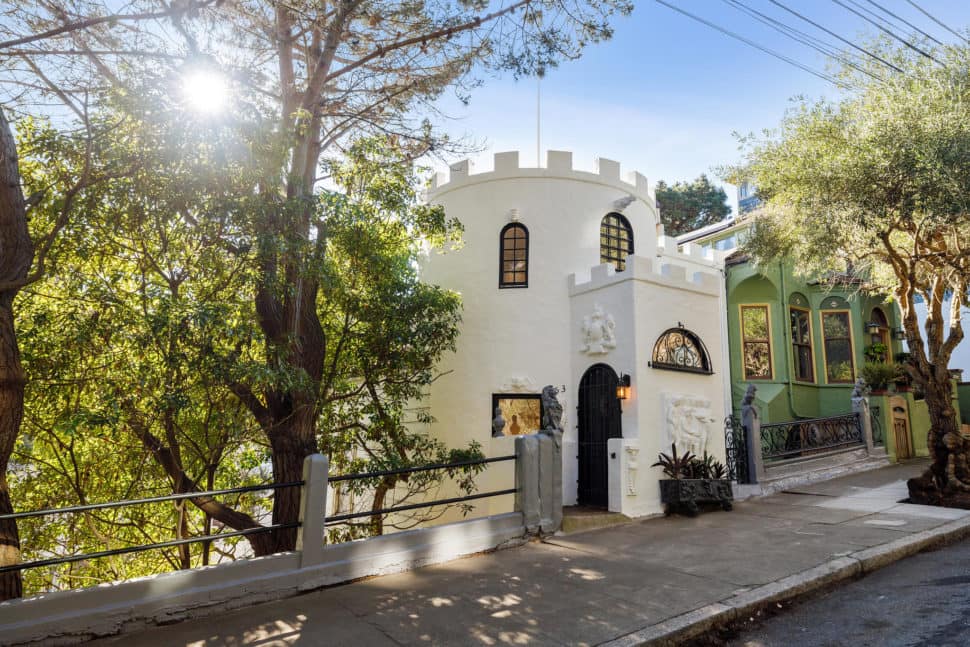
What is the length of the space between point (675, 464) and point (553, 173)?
694 cm

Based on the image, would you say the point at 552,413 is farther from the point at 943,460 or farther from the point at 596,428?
the point at 943,460

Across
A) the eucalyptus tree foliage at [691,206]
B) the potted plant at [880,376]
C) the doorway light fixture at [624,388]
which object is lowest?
the doorway light fixture at [624,388]

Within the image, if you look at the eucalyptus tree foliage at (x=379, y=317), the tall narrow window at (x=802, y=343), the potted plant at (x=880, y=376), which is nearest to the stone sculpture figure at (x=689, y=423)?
the eucalyptus tree foliage at (x=379, y=317)

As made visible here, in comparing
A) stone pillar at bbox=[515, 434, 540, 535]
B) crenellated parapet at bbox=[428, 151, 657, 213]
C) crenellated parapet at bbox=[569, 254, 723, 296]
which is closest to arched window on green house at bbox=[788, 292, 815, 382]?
crenellated parapet at bbox=[428, 151, 657, 213]

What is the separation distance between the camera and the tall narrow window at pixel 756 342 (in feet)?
53.9

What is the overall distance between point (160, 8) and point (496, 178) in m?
7.85

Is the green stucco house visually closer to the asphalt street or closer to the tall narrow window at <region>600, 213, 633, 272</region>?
the tall narrow window at <region>600, 213, 633, 272</region>

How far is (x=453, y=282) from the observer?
→ 13.6 meters

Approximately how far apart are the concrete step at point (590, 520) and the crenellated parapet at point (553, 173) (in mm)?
7488

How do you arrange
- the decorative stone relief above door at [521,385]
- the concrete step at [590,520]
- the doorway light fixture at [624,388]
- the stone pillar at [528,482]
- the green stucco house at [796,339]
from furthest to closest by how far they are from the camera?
the green stucco house at [796,339] → the decorative stone relief above door at [521,385] → the doorway light fixture at [624,388] → the concrete step at [590,520] → the stone pillar at [528,482]

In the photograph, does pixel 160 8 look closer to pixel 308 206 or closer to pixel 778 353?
pixel 308 206

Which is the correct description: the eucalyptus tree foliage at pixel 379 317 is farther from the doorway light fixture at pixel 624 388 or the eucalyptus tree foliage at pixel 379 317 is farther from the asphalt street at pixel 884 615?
the asphalt street at pixel 884 615

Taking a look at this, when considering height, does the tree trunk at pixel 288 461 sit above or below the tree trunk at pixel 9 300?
below

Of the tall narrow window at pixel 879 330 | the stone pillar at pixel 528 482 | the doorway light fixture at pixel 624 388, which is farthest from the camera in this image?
the tall narrow window at pixel 879 330
